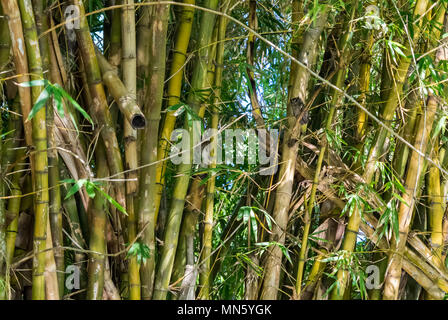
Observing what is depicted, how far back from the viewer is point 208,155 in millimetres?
1440

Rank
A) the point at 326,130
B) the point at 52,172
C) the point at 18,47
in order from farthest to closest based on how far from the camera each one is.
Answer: the point at 326,130
the point at 52,172
the point at 18,47

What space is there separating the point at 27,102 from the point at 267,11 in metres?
0.73

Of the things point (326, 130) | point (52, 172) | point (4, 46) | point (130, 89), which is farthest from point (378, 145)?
point (4, 46)

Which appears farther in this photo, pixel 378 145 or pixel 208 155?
pixel 378 145

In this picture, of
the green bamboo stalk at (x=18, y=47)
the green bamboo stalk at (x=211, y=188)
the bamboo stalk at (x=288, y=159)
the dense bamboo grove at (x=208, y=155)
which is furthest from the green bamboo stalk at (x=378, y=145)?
the green bamboo stalk at (x=18, y=47)

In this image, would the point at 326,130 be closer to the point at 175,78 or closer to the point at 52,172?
the point at 175,78

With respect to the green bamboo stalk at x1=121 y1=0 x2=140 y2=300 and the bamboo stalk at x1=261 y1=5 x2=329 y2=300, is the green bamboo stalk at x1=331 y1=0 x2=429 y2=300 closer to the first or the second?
the bamboo stalk at x1=261 y1=5 x2=329 y2=300

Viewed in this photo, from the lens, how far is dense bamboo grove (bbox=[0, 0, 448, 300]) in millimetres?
1276

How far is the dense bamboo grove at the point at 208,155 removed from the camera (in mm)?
1276

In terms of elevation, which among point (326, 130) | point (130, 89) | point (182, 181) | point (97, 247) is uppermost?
point (130, 89)

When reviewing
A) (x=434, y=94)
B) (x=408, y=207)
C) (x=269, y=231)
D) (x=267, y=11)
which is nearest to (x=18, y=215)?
(x=269, y=231)

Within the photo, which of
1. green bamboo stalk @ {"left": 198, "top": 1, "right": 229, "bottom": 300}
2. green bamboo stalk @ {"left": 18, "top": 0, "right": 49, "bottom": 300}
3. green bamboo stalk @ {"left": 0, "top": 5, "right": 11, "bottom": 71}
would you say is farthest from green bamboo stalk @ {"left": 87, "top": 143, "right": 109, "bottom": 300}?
green bamboo stalk @ {"left": 0, "top": 5, "right": 11, "bottom": 71}

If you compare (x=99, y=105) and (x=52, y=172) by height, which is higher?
(x=99, y=105)

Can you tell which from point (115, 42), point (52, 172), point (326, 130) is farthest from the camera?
point (326, 130)
